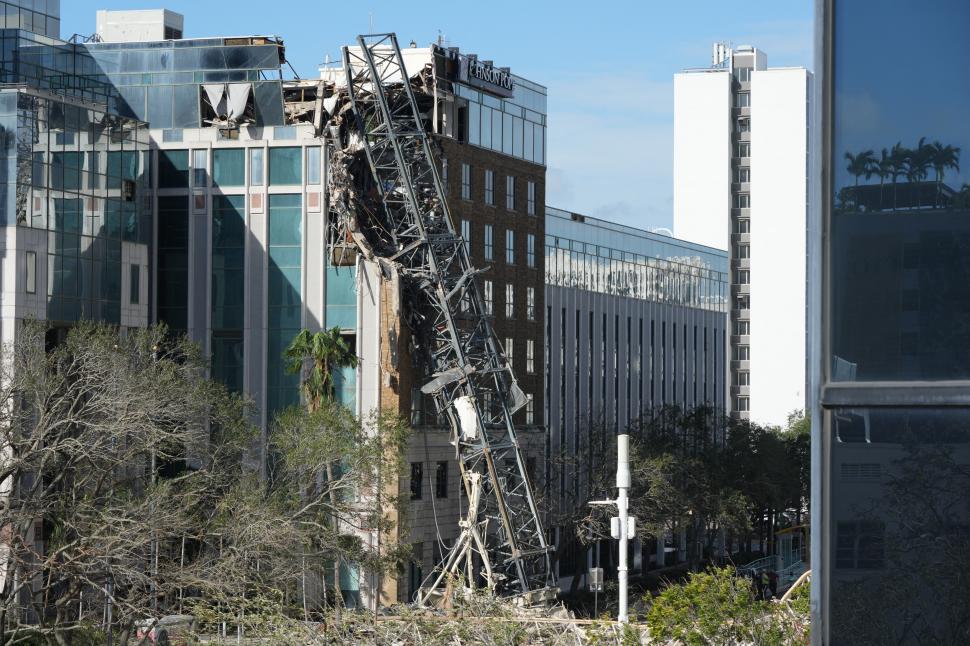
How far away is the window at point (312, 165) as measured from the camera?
75625mm

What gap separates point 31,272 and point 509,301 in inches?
1198

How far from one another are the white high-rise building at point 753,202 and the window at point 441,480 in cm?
8617

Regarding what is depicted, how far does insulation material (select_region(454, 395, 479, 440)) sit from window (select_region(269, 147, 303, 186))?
1355cm

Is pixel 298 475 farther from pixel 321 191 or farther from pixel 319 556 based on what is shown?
pixel 321 191

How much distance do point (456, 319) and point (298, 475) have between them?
16360 mm

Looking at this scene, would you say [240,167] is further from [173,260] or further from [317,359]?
[317,359]

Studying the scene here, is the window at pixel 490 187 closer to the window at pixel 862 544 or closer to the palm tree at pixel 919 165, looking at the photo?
the palm tree at pixel 919 165

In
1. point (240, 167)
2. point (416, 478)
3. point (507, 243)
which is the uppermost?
point (240, 167)

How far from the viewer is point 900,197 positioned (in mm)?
7121

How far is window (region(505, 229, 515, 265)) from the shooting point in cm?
8706

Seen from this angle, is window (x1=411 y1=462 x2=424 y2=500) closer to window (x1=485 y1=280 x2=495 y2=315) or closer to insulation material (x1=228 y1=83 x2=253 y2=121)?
window (x1=485 y1=280 x2=495 y2=315)

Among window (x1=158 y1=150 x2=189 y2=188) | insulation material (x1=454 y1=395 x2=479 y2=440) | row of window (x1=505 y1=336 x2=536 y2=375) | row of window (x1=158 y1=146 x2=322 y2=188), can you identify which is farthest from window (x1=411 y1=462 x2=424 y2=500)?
window (x1=158 y1=150 x2=189 y2=188)

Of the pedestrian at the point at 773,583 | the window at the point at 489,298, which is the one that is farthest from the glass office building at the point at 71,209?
the pedestrian at the point at 773,583

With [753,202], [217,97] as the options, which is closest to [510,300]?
[217,97]
